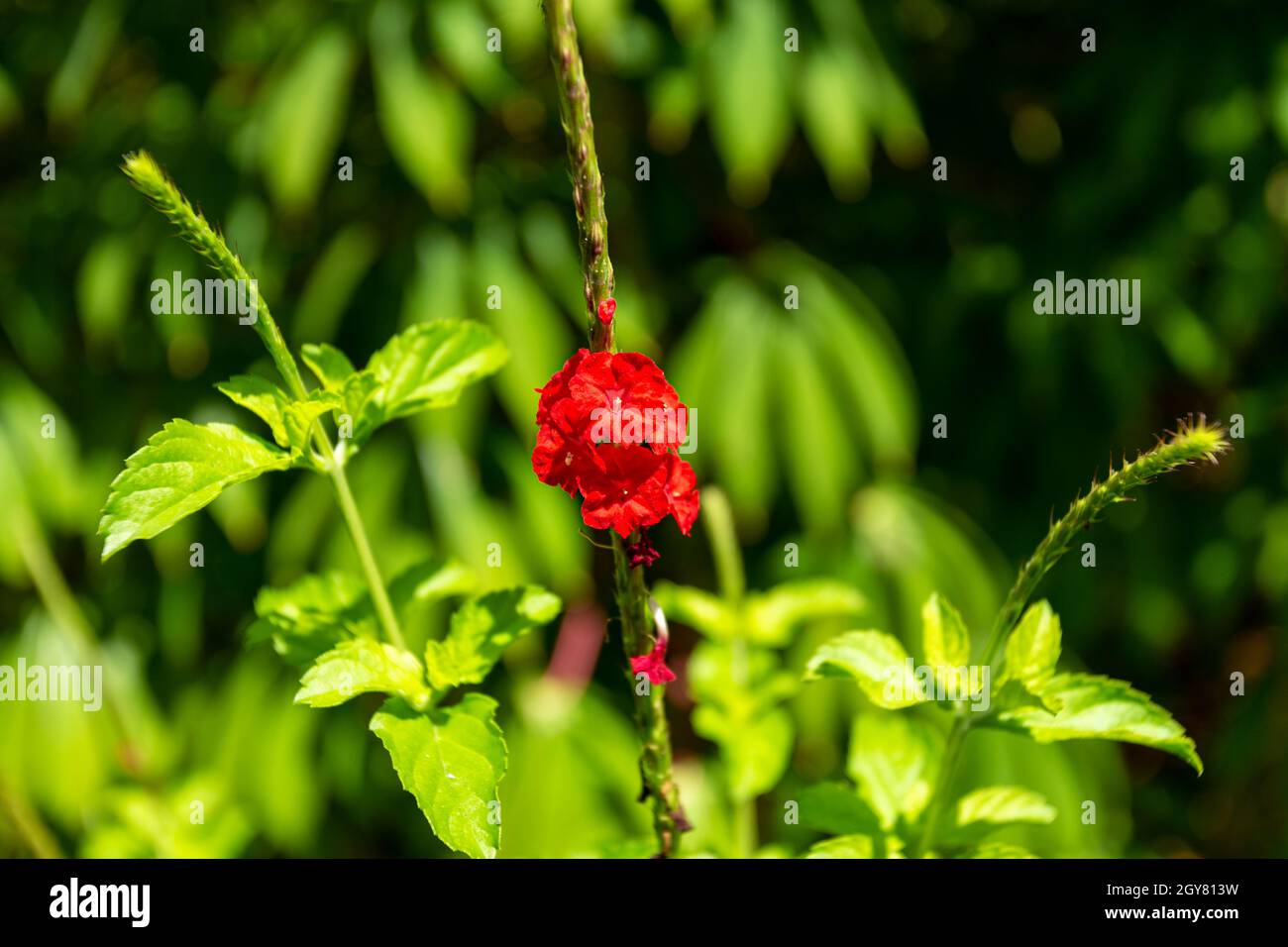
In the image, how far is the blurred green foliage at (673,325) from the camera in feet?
4.22

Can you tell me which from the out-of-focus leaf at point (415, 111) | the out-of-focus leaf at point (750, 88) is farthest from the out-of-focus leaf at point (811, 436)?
the out-of-focus leaf at point (415, 111)

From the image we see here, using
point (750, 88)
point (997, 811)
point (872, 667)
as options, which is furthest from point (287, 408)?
point (750, 88)

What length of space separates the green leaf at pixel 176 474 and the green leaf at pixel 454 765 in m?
0.10

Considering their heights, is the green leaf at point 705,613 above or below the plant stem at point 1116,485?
below

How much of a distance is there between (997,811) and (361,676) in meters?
0.30

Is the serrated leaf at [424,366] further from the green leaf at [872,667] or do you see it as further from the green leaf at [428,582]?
the green leaf at [872,667]

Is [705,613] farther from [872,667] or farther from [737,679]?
[872,667]

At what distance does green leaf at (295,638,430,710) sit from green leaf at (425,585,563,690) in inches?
0.4

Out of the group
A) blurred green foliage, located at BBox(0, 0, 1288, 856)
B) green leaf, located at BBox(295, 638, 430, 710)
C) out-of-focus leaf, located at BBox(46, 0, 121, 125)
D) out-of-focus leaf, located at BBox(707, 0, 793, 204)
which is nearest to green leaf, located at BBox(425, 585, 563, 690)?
green leaf, located at BBox(295, 638, 430, 710)

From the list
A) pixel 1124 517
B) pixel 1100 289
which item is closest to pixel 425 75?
pixel 1100 289

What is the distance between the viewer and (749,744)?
23.3 inches

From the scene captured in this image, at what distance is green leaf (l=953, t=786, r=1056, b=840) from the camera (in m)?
0.50

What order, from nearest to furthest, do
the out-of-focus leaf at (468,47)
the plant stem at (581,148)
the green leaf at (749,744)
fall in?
the plant stem at (581,148)
the green leaf at (749,744)
the out-of-focus leaf at (468,47)

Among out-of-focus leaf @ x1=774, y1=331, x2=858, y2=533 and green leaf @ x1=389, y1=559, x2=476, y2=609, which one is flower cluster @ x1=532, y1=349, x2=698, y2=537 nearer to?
green leaf @ x1=389, y1=559, x2=476, y2=609
